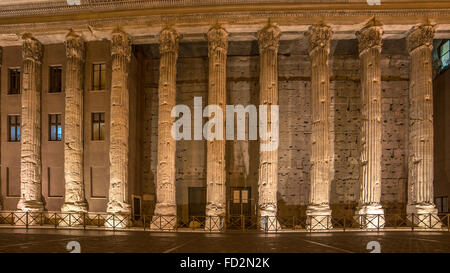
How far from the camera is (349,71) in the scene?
23.3 m

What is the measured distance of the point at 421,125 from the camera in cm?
1772

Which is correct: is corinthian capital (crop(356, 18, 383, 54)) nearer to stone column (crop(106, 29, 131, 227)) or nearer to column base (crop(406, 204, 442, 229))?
column base (crop(406, 204, 442, 229))

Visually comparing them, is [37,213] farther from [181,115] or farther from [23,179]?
[181,115]

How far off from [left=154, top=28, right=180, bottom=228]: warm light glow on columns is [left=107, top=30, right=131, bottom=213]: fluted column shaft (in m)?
1.77

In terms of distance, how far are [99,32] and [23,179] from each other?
848 centimetres

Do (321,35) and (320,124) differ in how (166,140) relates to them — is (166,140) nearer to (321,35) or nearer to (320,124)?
(320,124)

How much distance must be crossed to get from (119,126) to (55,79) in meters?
5.48

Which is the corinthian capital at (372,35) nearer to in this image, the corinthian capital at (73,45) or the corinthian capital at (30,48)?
the corinthian capital at (73,45)

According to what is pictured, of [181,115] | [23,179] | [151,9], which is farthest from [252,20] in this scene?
[23,179]

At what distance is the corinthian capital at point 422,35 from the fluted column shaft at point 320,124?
163 inches

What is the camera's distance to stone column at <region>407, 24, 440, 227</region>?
17.3 meters

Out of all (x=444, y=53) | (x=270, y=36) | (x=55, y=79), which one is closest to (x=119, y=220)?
(x=55, y=79)

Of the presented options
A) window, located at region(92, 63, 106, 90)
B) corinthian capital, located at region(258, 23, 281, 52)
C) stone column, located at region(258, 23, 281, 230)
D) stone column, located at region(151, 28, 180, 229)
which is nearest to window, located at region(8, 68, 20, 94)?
window, located at region(92, 63, 106, 90)

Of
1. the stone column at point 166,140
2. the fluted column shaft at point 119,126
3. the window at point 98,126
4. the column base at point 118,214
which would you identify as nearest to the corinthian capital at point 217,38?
the stone column at point 166,140
